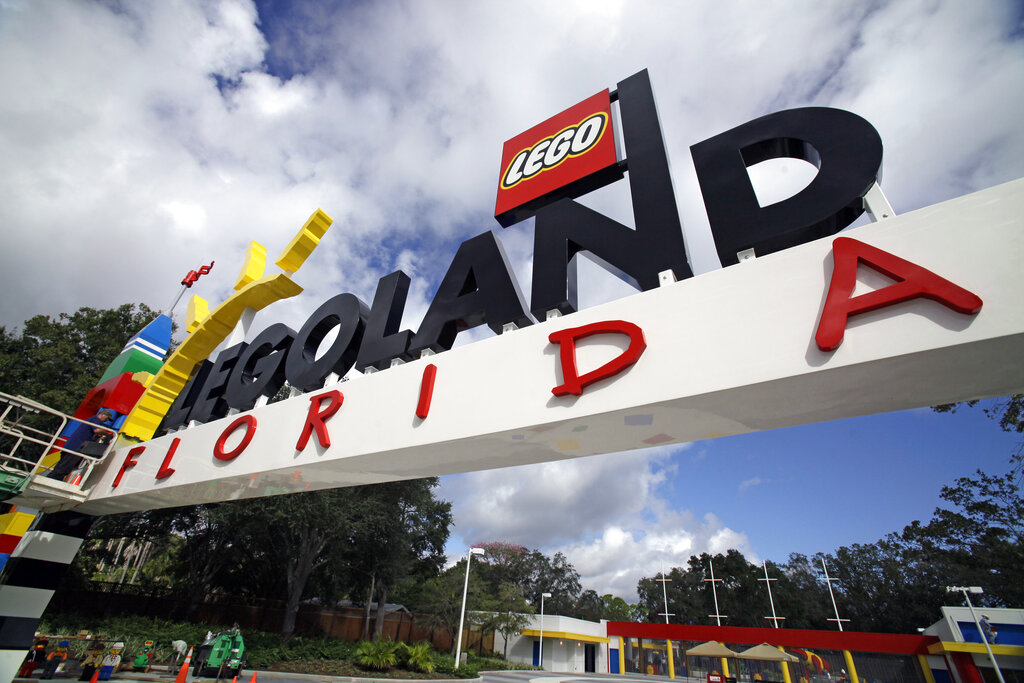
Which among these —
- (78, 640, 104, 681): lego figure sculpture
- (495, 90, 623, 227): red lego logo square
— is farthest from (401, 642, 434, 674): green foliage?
(495, 90, 623, 227): red lego logo square

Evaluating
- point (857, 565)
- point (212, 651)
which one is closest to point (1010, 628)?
point (212, 651)

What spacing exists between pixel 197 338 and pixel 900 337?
10646 millimetres

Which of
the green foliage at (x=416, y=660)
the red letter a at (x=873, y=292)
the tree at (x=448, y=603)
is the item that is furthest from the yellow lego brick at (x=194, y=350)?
the tree at (x=448, y=603)

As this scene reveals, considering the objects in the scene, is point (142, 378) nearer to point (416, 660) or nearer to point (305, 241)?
point (305, 241)

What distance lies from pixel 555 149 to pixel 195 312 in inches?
339

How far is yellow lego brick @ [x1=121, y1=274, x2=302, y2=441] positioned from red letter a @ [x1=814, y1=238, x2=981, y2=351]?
26.7ft

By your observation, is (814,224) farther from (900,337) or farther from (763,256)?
(900,337)

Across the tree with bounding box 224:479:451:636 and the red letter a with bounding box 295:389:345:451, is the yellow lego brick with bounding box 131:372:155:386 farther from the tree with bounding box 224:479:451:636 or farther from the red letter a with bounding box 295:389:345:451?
the tree with bounding box 224:479:451:636

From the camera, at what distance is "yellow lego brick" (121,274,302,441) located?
28.9 feet

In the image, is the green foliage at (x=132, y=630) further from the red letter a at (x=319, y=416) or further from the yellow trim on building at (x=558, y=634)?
the yellow trim on building at (x=558, y=634)

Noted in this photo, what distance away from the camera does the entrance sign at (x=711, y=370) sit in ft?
9.45

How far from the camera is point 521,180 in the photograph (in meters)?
6.80

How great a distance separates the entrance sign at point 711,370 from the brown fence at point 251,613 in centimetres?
1746

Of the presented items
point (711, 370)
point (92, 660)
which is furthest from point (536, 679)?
point (711, 370)
